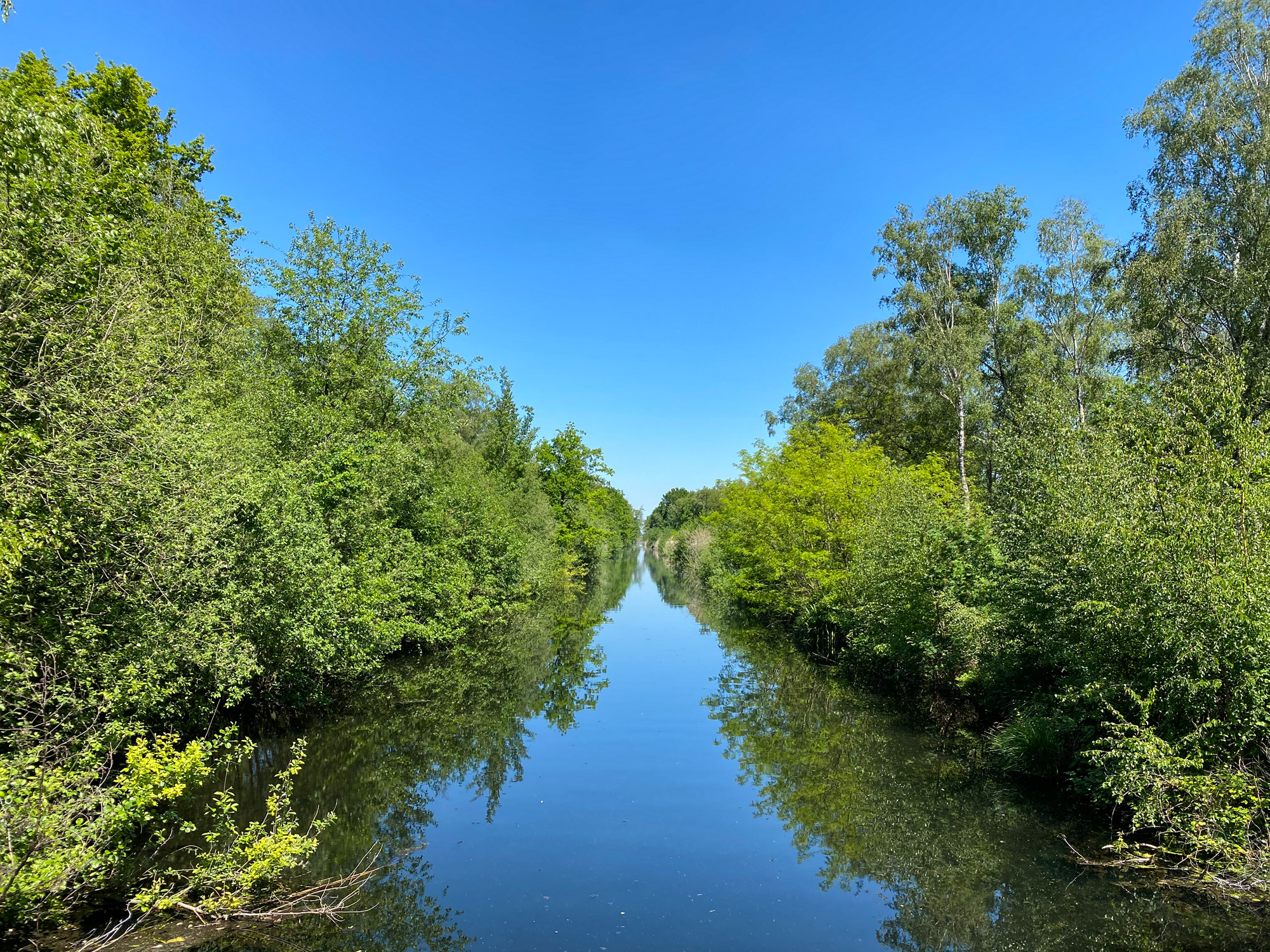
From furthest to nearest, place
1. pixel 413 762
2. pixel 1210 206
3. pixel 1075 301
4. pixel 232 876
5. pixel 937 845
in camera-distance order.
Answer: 1. pixel 1075 301
2. pixel 1210 206
3. pixel 413 762
4. pixel 937 845
5. pixel 232 876

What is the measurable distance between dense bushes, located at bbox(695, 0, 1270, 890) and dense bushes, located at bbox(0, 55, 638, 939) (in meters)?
12.3

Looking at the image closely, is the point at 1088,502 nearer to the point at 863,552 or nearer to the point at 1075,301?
the point at 863,552

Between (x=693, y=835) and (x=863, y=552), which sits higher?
(x=863, y=552)

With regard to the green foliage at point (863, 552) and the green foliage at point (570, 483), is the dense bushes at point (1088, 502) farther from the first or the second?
the green foliage at point (570, 483)

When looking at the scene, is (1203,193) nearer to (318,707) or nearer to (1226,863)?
(1226,863)

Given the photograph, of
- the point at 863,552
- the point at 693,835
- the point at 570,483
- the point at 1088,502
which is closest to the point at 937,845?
the point at 693,835

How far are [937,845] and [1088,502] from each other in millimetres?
6393

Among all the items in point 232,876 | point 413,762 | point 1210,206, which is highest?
point 1210,206

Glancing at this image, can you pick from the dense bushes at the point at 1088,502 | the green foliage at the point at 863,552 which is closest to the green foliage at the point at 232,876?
the dense bushes at the point at 1088,502

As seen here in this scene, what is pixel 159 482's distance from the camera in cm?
1020

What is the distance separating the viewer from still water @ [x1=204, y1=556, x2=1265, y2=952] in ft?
28.9

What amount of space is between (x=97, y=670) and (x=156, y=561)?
1.61m

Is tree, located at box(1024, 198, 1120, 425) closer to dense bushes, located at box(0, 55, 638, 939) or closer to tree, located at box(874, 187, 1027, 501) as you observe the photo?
tree, located at box(874, 187, 1027, 501)

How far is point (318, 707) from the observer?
18.0 m
